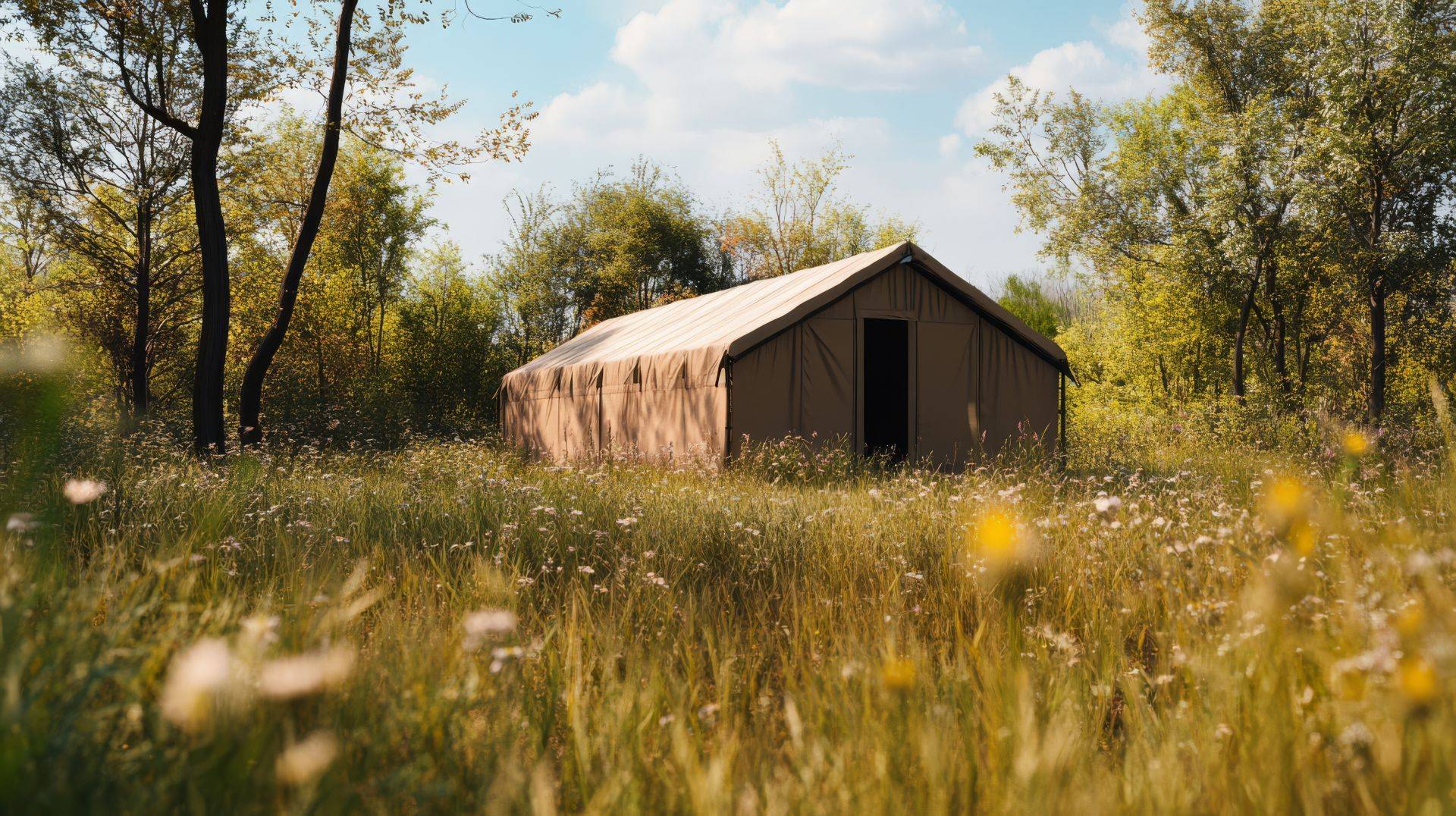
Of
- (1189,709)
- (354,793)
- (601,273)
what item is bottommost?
(1189,709)

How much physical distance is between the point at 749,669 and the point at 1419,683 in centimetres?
164

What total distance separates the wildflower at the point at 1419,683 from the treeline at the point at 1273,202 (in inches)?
500

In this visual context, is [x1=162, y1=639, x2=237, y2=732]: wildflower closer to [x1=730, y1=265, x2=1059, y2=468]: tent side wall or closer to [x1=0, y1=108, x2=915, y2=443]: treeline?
[x1=730, y1=265, x2=1059, y2=468]: tent side wall

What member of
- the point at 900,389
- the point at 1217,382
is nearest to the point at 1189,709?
the point at 900,389

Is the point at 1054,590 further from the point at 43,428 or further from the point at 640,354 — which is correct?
the point at 43,428

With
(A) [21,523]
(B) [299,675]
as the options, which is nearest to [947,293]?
(A) [21,523]

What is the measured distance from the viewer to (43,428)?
1209 centimetres

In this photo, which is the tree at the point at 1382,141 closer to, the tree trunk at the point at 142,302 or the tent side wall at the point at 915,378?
the tent side wall at the point at 915,378

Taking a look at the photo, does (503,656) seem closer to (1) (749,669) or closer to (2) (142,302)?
(1) (749,669)

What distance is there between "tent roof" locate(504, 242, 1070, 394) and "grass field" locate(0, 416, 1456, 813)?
21.0 feet

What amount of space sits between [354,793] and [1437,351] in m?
22.7

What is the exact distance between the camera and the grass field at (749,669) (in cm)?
123

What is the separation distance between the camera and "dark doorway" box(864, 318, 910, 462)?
1210 centimetres

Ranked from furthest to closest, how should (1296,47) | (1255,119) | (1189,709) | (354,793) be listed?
(1296,47), (1255,119), (1189,709), (354,793)
